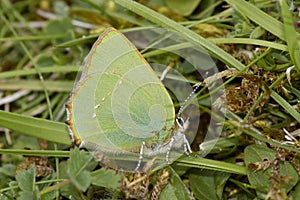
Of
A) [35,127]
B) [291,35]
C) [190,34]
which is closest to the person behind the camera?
[291,35]

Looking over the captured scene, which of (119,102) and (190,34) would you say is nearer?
(119,102)

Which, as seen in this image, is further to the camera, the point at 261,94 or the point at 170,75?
the point at 170,75

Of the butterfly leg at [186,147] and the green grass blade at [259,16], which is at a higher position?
the green grass blade at [259,16]

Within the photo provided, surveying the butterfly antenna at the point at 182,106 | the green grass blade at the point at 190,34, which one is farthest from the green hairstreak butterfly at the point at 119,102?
the green grass blade at the point at 190,34

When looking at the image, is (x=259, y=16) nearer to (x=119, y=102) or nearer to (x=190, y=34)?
(x=190, y=34)

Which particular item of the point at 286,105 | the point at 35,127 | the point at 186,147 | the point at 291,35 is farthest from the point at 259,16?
the point at 35,127

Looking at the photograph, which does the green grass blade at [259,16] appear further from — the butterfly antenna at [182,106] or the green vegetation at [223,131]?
the butterfly antenna at [182,106]

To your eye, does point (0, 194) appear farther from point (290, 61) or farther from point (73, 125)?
point (290, 61)

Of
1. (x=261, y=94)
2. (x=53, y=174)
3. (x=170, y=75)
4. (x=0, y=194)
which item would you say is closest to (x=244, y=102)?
(x=261, y=94)
